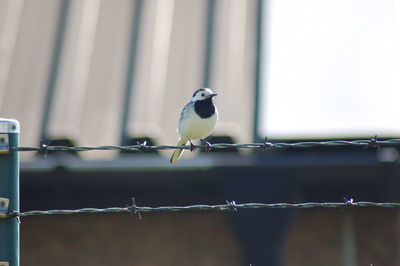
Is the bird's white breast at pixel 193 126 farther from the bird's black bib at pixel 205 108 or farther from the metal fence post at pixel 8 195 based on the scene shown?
the metal fence post at pixel 8 195

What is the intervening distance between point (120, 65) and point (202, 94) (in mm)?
620

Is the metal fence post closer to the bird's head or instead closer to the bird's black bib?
the bird's head

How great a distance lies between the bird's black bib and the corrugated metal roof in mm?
126

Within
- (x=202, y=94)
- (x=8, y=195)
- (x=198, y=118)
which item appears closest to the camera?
(x=8, y=195)

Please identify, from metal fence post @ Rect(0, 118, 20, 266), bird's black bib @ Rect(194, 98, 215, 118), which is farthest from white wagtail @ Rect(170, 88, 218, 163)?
metal fence post @ Rect(0, 118, 20, 266)

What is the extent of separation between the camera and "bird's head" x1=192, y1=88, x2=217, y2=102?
5.01 m

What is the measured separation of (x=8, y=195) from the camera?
3.03 meters

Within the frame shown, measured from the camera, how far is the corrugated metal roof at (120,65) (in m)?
4.90

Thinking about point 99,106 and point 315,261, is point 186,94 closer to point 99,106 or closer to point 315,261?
point 99,106

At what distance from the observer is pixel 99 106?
512 centimetres

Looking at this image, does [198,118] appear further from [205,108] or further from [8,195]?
[8,195]

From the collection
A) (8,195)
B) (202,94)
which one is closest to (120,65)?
(202,94)

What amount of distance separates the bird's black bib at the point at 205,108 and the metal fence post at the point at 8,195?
2.26m

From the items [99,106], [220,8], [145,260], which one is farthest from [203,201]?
[220,8]
